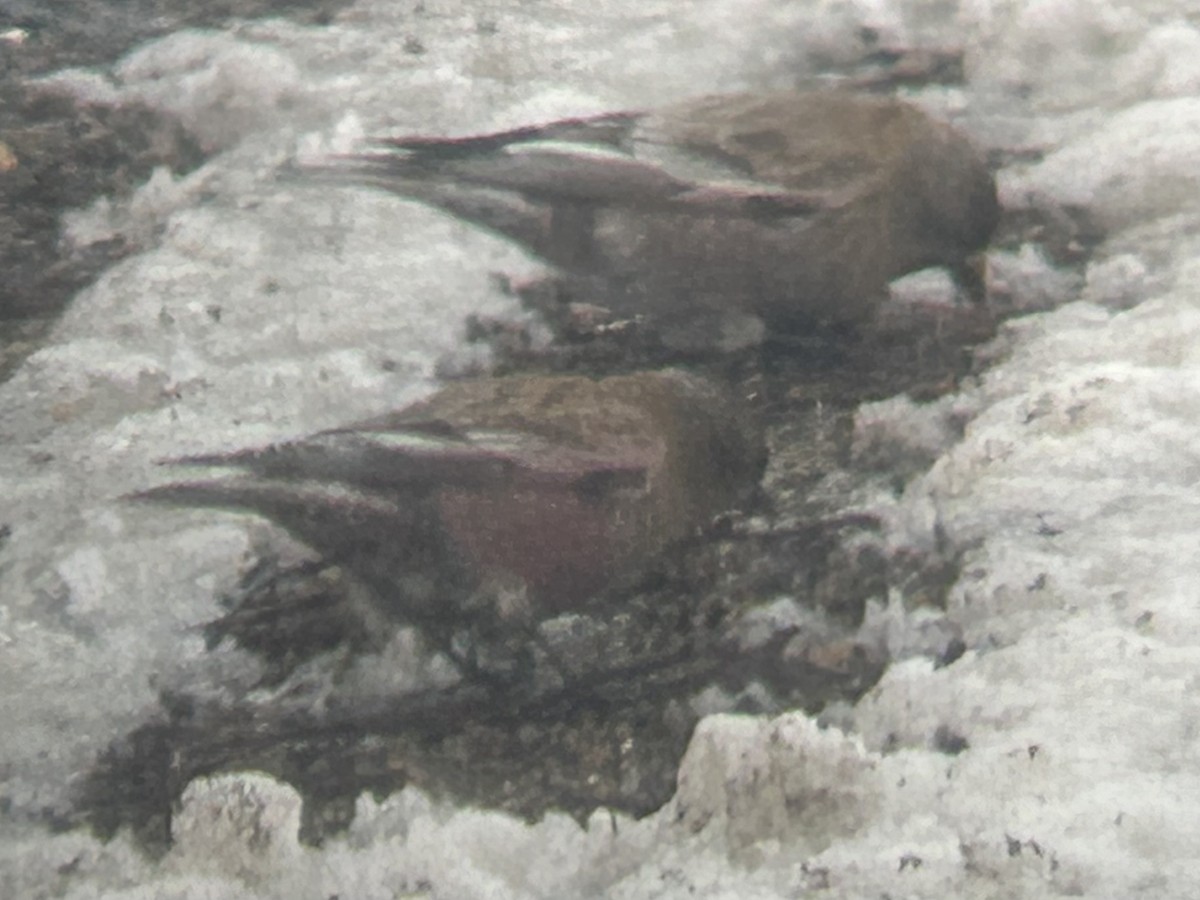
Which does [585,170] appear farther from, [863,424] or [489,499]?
[489,499]

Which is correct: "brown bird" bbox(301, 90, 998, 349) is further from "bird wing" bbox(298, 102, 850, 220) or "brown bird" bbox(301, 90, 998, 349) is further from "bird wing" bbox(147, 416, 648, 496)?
"bird wing" bbox(147, 416, 648, 496)

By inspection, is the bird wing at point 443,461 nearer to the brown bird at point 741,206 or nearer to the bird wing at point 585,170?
the brown bird at point 741,206

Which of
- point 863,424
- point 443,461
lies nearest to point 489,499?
point 443,461

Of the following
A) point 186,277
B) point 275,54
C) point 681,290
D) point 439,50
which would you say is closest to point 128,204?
point 186,277

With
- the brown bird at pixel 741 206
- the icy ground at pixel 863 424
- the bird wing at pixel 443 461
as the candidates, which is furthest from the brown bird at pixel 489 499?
the brown bird at pixel 741 206

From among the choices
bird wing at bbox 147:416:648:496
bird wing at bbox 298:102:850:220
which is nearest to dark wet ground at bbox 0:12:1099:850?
bird wing at bbox 147:416:648:496

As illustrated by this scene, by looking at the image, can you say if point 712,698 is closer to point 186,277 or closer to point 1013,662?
point 1013,662
